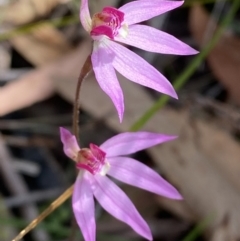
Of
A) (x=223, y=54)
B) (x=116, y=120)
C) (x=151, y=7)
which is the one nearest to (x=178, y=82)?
(x=116, y=120)

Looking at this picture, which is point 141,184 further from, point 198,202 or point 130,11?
point 198,202

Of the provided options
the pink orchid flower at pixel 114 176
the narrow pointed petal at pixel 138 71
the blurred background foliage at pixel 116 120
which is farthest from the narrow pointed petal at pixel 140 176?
the blurred background foliage at pixel 116 120

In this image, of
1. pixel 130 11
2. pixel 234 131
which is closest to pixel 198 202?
pixel 234 131

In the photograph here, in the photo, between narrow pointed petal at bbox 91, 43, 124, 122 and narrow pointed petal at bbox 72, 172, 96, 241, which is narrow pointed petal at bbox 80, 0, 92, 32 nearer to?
narrow pointed petal at bbox 91, 43, 124, 122

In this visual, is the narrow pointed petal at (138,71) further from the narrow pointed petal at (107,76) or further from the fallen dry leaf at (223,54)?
the fallen dry leaf at (223,54)

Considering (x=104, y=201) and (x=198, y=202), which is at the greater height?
(x=104, y=201)

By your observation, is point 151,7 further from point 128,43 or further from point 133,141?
point 133,141

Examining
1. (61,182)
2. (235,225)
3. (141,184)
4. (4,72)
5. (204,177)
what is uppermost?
(4,72)
